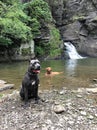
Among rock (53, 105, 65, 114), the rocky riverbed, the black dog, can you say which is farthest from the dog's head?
rock (53, 105, 65, 114)

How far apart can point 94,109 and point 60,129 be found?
4.64ft

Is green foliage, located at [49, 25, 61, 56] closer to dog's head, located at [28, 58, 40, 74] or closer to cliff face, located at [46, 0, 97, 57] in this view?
cliff face, located at [46, 0, 97, 57]

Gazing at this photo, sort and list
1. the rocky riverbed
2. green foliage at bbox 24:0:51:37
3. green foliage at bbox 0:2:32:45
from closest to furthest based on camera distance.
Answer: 1. the rocky riverbed
2. green foliage at bbox 0:2:32:45
3. green foliage at bbox 24:0:51:37

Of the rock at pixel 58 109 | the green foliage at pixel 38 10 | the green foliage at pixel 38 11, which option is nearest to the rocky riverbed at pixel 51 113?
the rock at pixel 58 109

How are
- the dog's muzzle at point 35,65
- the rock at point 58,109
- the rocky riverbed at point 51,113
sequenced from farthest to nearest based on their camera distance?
the dog's muzzle at point 35,65 < the rock at point 58,109 < the rocky riverbed at point 51,113

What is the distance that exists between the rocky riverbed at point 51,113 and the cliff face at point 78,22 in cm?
2446

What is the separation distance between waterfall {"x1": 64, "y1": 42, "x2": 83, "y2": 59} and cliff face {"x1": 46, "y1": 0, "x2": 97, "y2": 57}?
1.09 metres

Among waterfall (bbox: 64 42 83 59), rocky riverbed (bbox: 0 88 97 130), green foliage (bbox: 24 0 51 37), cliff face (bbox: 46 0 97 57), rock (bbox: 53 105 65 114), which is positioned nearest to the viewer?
rocky riverbed (bbox: 0 88 97 130)

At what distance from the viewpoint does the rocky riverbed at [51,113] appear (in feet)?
18.1

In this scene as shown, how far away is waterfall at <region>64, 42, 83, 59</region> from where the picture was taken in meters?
28.8

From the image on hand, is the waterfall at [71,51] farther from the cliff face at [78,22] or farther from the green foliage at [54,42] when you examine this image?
the green foliage at [54,42]

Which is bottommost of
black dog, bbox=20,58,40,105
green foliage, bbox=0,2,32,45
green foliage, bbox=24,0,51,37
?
black dog, bbox=20,58,40,105

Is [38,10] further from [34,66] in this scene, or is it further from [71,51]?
[34,66]

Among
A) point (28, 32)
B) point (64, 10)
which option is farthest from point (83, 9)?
point (28, 32)
